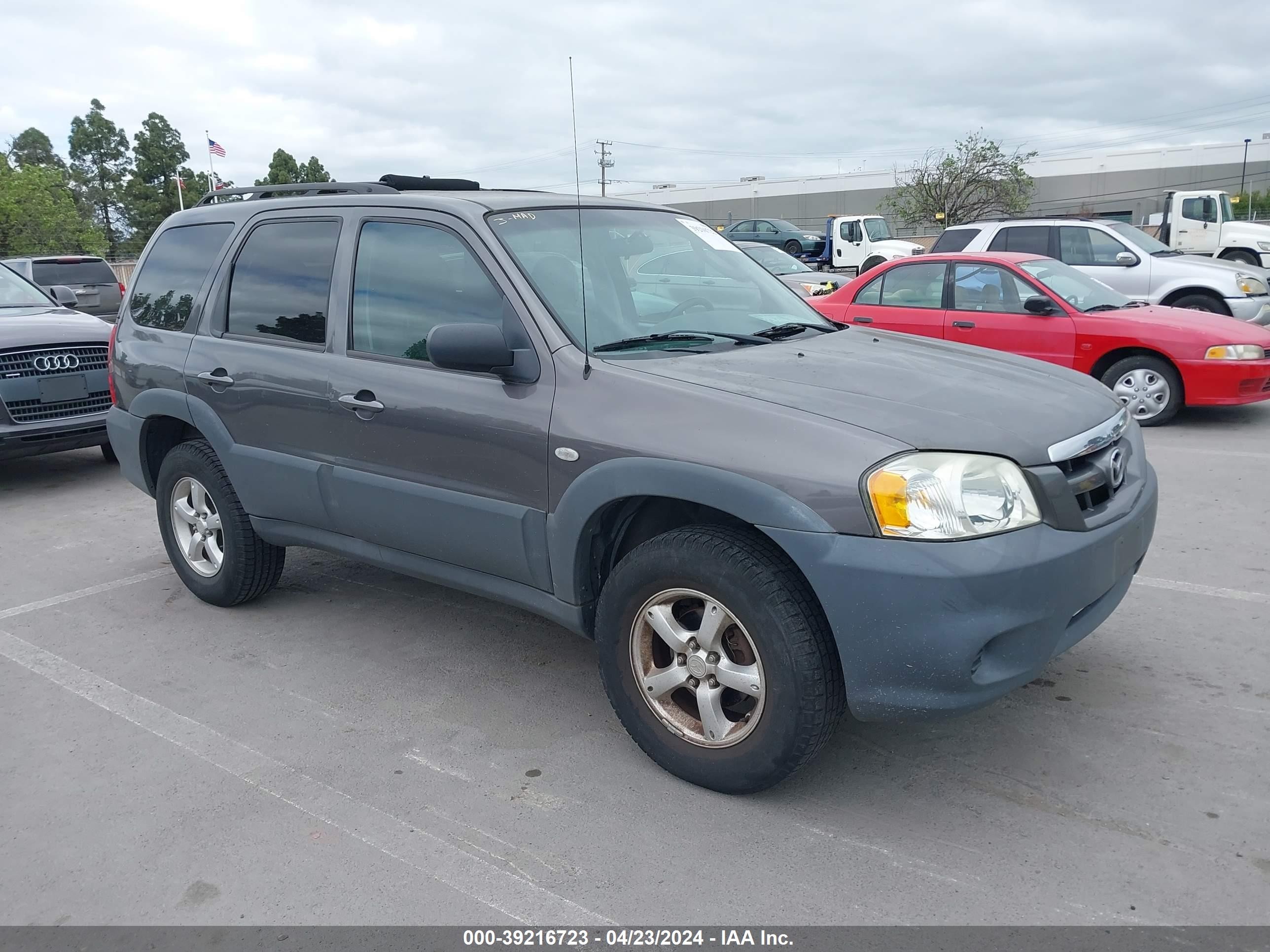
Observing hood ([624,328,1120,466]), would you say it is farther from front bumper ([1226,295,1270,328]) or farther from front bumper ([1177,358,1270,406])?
front bumper ([1226,295,1270,328])

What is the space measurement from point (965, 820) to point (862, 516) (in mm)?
1033

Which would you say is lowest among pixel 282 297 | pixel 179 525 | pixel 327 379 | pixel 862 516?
pixel 179 525

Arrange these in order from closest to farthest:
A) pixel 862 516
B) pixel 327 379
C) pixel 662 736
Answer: pixel 862 516, pixel 662 736, pixel 327 379

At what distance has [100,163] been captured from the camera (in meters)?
77.2

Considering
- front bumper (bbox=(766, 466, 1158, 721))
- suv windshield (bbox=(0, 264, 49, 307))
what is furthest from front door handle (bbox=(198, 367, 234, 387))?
suv windshield (bbox=(0, 264, 49, 307))

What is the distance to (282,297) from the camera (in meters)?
4.41

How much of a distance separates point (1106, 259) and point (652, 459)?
1081cm

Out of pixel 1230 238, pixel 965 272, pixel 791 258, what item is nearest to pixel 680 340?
pixel 965 272

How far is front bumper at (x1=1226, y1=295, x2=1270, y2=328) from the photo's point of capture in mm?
11102

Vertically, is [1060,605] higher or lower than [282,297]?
lower

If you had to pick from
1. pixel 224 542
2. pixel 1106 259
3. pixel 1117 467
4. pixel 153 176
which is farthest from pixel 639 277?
pixel 153 176

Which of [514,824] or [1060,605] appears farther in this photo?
[514,824]

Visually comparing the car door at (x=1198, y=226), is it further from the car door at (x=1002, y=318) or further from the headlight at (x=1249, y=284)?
the car door at (x=1002, y=318)
